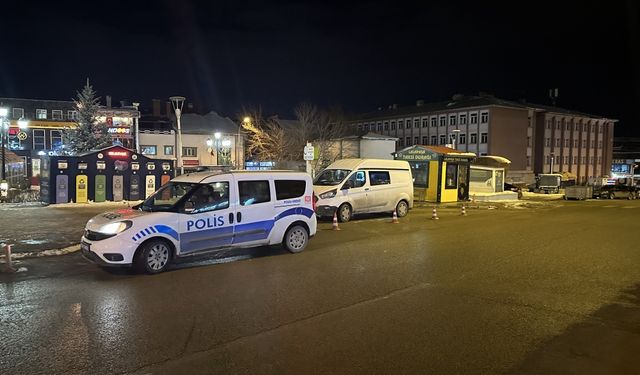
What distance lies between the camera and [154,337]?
5.42 meters

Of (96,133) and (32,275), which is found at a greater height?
(96,133)

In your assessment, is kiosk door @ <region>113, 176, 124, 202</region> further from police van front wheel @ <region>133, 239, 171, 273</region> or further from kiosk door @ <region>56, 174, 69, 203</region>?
police van front wheel @ <region>133, 239, 171, 273</region>

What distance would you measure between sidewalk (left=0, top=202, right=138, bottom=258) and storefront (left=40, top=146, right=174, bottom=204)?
76 centimetres

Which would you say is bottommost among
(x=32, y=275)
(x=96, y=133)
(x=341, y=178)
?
(x=32, y=275)

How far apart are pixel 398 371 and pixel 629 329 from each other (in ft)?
10.9

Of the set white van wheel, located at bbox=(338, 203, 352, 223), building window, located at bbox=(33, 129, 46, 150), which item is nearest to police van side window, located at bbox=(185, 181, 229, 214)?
white van wheel, located at bbox=(338, 203, 352, 223)

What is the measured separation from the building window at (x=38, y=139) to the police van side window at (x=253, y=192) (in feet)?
187

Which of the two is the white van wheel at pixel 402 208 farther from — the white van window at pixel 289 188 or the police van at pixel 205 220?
the white van window at pixel 289 188

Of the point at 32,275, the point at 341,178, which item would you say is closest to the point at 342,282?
the point at 32,275

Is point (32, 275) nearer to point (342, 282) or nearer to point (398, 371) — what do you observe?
point (342, 282)

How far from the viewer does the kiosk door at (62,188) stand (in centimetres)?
2138

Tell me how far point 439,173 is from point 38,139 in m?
50.2

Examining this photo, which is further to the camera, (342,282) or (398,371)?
(342,282)

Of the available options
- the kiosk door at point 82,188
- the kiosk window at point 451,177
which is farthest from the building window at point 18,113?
the kiosk window at point 451,177
